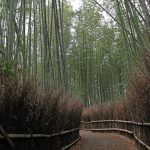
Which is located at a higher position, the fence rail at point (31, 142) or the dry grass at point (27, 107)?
the dry grass at point (27, 107)

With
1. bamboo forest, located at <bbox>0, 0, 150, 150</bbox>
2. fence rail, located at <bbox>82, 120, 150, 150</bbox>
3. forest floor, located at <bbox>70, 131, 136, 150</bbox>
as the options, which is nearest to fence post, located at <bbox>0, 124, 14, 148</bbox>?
bamboo forest, located at <bbox>0, 0, 150, 150</bbox>

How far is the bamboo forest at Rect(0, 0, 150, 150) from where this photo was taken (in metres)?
4.77

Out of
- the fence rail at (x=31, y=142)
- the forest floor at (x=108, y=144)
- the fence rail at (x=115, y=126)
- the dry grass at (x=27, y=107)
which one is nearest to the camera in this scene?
the fence rail at (x=31, y=142)

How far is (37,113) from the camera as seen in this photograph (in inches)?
217

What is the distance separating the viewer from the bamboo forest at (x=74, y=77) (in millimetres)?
4770

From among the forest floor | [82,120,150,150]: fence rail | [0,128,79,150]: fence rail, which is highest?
[82,120,150,150]: fence rail

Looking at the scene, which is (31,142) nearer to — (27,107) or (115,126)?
(27,107)

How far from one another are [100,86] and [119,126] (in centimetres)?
1123

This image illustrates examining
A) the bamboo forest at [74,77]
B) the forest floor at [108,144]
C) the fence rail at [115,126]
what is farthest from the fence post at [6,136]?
the forest floor at [108,144]

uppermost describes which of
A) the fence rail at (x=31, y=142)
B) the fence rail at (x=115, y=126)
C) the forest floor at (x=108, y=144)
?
the fence rail at (x=115, y=126)

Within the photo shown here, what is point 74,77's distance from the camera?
2447 centimetres

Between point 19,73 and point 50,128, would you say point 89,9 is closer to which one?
point 50,128

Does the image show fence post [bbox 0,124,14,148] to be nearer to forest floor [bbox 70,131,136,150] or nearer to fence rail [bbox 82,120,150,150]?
fence rail [bbox 82,120,150,150]

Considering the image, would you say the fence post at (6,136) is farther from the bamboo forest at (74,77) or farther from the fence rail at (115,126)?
the fence rail at (115,126)
